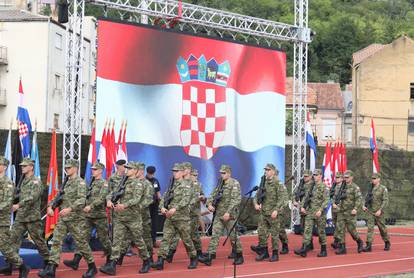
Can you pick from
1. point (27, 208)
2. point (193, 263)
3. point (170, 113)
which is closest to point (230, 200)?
point (193, 263)

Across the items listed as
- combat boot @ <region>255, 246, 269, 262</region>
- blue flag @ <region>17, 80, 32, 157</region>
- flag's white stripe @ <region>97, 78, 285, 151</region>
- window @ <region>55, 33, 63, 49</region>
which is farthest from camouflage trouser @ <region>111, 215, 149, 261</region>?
window @ <region>55, 33, 63, 49</region>

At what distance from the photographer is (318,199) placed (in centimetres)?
1566

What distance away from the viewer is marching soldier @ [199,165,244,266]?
13547 millimetres

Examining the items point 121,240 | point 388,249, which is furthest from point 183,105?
point 121,240

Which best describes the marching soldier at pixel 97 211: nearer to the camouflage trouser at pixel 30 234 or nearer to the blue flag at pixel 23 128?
the camouflage trouser at pixel 30 234

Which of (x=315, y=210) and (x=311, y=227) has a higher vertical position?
(x=315, y=210)

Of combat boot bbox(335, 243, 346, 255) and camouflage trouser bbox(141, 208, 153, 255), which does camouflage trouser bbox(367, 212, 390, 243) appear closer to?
combat boot bbox(335, 243, 346, 255)

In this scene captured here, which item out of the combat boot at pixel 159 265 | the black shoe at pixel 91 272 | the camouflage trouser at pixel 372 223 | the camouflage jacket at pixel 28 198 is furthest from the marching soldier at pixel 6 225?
the camouflage trouser at pixel 372 223

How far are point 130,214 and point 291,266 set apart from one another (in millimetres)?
3121

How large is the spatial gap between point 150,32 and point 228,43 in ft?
8.37

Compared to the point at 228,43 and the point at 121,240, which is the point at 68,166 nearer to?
the point at 121,240

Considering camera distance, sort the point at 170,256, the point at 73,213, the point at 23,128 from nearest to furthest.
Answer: the point at 73,213 < the point at 170,256 < the point at 23,128

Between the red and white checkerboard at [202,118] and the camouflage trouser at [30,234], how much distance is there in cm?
709

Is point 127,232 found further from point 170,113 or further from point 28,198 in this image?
point 170,113
